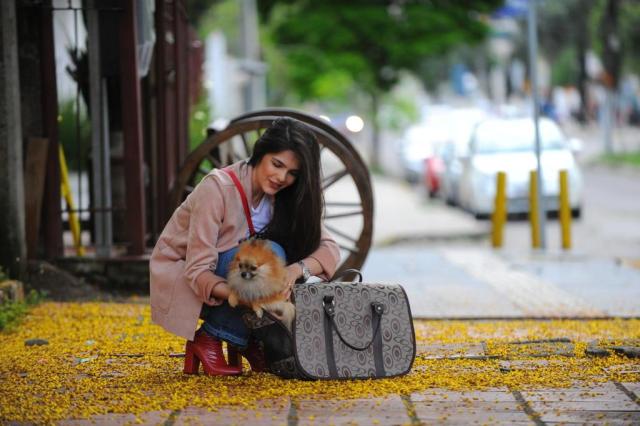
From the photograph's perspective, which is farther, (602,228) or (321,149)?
(602,228)

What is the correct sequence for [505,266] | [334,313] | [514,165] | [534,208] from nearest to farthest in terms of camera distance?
[334,313], [505,266], [534,208], [514,165]

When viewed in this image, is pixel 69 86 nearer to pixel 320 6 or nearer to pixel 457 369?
pixel 457 369

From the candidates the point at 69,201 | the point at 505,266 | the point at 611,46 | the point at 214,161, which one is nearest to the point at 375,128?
the point at 611,46

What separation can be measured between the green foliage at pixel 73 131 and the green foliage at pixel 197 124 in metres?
1.74

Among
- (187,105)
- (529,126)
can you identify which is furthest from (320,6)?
(187,105)

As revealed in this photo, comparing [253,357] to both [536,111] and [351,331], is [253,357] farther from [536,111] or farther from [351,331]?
[536,111]

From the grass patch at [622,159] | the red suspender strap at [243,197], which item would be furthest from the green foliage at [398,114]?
the red suspender strap at [243,197]

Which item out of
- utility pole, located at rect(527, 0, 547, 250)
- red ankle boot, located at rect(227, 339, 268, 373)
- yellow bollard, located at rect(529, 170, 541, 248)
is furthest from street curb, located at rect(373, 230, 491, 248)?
red ankle boot, located at rect(227, 339, 268, 373)

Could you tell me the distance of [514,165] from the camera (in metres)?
18.5

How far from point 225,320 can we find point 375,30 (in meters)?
26.2

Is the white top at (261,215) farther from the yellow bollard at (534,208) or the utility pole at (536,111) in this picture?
A: the yellow bollard at (534,208)

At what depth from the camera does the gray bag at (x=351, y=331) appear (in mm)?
5590

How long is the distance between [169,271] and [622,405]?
2.09 metres

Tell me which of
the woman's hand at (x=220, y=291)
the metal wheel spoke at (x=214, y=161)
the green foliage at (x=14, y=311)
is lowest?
the green foliage at (x=14, y=311)
